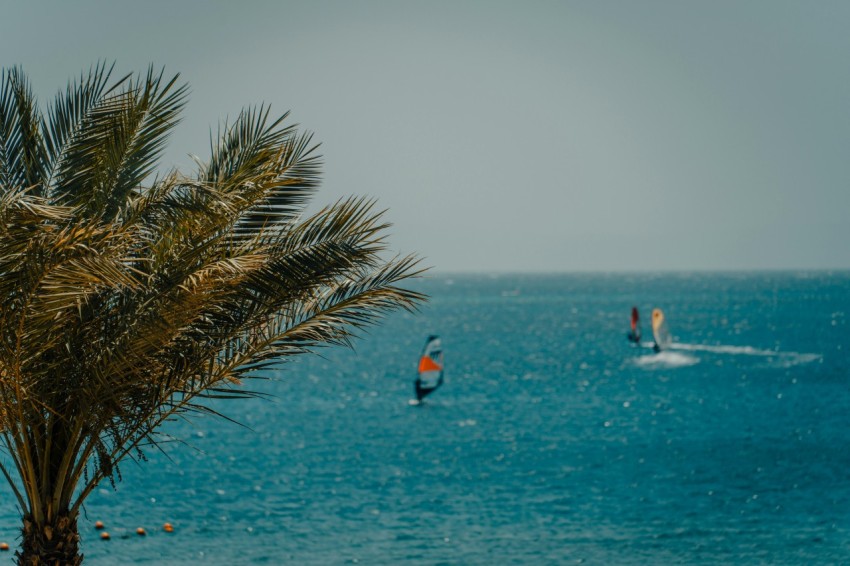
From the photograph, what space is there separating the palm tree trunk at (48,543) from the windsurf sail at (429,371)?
48.7m

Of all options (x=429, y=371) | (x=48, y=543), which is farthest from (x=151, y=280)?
(x=429, y=371)

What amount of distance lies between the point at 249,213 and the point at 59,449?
3.23m

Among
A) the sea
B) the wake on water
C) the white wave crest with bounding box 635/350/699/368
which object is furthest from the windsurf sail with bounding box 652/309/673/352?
the sea

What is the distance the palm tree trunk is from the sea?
153cm

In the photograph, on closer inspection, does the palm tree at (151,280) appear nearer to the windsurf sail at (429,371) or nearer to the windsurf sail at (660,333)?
the windsurf sail at (429,371)

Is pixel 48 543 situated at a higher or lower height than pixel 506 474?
higher

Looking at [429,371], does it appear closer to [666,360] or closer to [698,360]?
[666,360]

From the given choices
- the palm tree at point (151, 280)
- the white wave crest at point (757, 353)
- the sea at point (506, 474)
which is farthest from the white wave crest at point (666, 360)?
the palm tree at point (151, 280)

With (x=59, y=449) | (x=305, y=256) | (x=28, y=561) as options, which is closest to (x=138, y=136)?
(x=305, y=256)

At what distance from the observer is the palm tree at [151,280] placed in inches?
370

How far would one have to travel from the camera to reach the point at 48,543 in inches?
397

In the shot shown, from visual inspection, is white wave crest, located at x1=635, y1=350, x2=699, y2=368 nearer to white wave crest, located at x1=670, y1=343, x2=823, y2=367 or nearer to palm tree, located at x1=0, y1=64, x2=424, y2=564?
white wave crest, located at x1=670, y1=343, x2=823, y2=367

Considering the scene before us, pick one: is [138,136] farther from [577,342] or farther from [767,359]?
[577,342]

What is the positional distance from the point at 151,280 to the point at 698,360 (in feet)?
257
